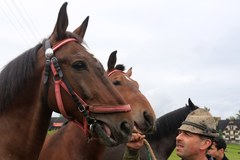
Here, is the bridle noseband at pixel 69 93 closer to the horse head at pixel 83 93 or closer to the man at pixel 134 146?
the horse head at pixel 83 93

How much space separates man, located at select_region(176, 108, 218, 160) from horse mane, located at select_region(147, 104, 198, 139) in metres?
3.42

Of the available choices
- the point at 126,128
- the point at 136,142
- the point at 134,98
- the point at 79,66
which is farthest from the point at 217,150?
the point at 79,66

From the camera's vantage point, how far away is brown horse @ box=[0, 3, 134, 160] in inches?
117

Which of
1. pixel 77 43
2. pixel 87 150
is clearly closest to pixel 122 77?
pixel 87 150

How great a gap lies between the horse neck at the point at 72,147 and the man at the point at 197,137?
1.90 metres

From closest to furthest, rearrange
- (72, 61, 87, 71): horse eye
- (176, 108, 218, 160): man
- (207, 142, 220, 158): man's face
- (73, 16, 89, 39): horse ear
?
(72, 61, 87, 71): horse eye, (176, 108, 218, 160): man, (73, 16, 89, 39): horse ear, (207, 142, 220, 158): man's face

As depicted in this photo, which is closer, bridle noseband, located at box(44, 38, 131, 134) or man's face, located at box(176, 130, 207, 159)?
bridle noseband, located at box(44, 38, 131, 134)

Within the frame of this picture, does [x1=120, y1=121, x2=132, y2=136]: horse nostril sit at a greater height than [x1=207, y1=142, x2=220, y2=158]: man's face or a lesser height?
greater

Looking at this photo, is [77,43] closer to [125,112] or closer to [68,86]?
[68,86]

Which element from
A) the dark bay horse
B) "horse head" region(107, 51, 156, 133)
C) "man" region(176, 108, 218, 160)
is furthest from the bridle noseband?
the dark bay horse

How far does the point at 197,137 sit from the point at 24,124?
181 centimetres

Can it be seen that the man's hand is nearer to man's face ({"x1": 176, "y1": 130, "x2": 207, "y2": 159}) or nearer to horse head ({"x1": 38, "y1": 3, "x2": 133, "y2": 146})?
man's face ({"x1": 176, "y1": 130, "x2": 207, "y2": 159})

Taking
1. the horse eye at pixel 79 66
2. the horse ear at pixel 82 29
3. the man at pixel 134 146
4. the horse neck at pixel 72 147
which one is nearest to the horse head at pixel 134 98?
the horse neck at pixel 72 147

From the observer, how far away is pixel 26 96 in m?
3.10
